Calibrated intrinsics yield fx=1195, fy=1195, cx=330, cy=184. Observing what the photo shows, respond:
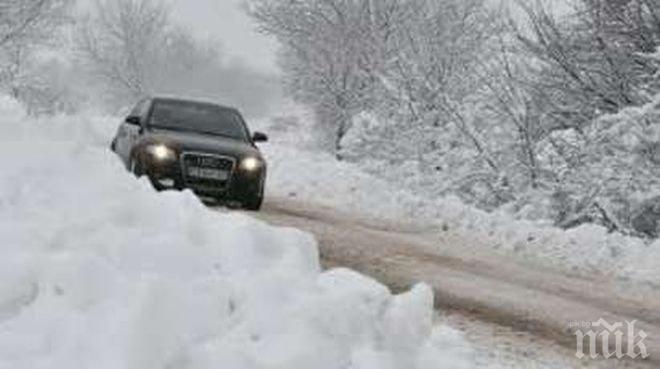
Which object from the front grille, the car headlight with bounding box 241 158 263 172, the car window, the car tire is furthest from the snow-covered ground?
the car window

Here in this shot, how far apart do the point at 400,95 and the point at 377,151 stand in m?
1.34

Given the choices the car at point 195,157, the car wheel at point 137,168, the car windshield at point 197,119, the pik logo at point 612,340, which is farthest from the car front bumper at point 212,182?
the pik logo at point 612,340

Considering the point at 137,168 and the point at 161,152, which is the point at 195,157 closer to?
the point at 161,152

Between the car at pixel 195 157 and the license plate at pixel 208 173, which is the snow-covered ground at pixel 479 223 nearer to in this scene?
the car at pixel 195 157

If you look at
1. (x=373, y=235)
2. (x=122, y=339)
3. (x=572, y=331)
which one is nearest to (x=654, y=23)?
(x=373, y=235)

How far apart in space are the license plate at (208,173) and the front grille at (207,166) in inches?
1.0

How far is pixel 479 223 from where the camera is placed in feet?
53.4

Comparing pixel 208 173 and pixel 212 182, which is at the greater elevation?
pixel 208 173

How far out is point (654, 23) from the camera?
18219mm

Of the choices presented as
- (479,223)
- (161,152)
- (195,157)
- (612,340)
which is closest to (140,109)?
(161,152)

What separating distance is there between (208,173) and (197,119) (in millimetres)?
1863

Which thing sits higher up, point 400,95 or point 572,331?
point 400,95

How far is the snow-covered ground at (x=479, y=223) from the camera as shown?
13359mm

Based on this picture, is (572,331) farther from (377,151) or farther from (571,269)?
(377,151)
